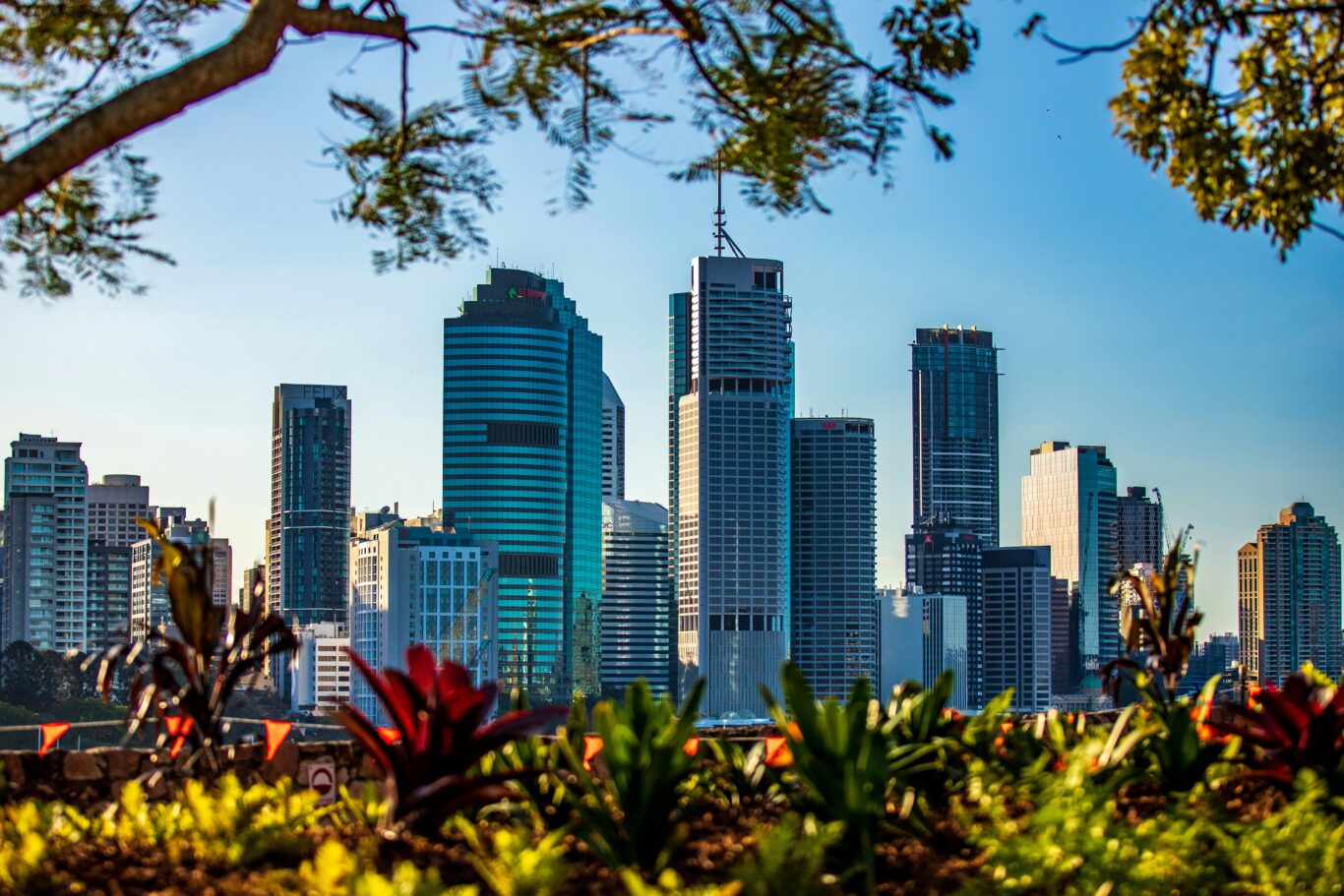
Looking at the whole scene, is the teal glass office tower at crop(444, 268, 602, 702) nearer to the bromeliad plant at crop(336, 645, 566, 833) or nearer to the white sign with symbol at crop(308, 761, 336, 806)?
the white sign with symbol at crop(308, 761, 336, 806)

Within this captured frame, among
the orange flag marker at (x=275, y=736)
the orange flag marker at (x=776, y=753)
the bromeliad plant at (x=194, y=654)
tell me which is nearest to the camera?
A: the orange flag marker at (x=776, y=753)

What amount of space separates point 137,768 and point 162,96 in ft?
11.5

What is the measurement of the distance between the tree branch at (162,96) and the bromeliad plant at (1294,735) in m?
4.67

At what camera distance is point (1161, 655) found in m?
8.37

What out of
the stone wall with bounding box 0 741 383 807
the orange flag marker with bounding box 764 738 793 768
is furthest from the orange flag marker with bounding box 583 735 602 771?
the orange flag marker with bounding box 764 738 793 768

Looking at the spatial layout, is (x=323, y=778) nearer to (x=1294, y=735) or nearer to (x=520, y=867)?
(x=520, y=867)

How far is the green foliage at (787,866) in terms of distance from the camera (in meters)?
4.63

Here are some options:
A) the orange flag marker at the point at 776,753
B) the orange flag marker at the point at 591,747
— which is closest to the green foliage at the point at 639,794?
the orange flag marker at the point at 776,753

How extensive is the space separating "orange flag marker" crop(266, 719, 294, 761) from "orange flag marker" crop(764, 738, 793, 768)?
2.71m

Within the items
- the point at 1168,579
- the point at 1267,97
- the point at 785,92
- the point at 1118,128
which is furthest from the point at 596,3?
the point at 1168,579

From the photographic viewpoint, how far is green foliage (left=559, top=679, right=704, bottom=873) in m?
5.37

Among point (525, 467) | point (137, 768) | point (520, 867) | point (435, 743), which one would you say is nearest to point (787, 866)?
point (520, 867)

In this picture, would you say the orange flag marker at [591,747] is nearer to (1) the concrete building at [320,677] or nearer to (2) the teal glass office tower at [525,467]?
(1) the concrete building at [320,677]

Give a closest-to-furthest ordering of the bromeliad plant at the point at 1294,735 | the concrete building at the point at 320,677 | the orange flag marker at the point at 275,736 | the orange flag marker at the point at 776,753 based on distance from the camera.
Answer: the orange flag marker at the point at 776,753 → the bromeliad plant at the point at 1294,735 → the orange flag marker at the point at 275,736 → the concrete building at the point at 320,677
